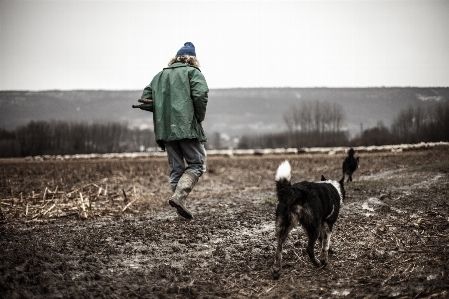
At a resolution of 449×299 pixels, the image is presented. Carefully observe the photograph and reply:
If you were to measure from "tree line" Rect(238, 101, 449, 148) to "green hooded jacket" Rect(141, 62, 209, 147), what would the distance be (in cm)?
3369

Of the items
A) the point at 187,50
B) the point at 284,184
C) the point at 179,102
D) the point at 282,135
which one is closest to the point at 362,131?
the point at 282,135

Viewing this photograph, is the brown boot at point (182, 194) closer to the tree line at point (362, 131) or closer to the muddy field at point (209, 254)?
the muddy field at point (209, 254)

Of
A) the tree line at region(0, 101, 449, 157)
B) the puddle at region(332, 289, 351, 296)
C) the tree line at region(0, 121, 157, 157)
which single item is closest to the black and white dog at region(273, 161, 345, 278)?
the puddle at region(332, 289, 351, 296)

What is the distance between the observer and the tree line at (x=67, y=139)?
96.6 ft

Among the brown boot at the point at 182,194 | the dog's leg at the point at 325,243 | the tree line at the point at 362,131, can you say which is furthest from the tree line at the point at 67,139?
the tree line at the point at 362,131

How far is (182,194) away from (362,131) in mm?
58480

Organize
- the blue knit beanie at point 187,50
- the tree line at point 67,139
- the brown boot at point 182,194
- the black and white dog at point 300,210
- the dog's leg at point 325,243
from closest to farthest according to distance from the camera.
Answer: the black and white dog at point 300,210
the dog's leg at point 325,243
the brown boot at point 182,194
the blue knit beanie at point 187,50
the tree line at point 67,139

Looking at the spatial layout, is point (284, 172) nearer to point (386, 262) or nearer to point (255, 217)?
point (386, 262)

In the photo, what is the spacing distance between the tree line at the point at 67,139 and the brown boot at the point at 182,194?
2312 cm

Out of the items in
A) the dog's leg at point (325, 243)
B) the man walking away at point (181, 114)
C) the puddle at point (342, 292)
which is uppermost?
the man walking away at point (181, 114)

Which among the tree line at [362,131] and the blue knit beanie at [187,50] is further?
the tree line at [362,131]

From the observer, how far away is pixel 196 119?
6.61 meters

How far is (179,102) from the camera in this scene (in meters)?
6.31

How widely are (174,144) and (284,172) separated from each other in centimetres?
310
